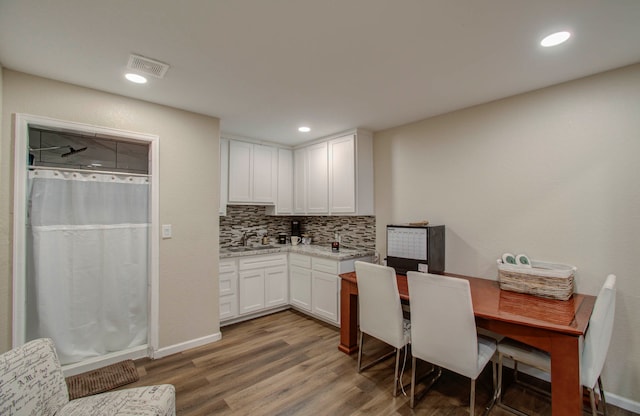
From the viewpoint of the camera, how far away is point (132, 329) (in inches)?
104

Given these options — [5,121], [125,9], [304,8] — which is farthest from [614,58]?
[5,121]

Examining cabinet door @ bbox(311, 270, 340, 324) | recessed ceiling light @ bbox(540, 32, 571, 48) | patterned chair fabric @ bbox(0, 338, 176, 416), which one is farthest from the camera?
cabinet door @ bbox(311, 270, 340, 324)

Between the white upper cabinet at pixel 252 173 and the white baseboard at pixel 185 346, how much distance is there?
1616 millimetres

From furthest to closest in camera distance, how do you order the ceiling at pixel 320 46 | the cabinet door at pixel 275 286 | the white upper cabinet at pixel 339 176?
the cabinet door at pixel 275 286, the white upper cabinet at pixel 339 176, the ceiling at pixel 320 46

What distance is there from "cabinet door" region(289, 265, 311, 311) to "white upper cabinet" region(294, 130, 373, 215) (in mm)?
832

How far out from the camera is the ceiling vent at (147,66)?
75.3 inches

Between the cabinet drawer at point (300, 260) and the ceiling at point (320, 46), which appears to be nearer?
the ceiling at point (320, 46)

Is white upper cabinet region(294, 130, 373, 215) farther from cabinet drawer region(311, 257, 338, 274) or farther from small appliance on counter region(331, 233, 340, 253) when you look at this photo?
cabinet drawer region(311, 257, 338, 274)

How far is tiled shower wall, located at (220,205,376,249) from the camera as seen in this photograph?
3.81m

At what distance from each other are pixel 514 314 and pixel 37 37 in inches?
131

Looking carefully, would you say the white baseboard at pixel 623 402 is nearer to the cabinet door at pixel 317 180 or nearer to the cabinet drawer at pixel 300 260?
the cabinet drawer at pixel 300 260

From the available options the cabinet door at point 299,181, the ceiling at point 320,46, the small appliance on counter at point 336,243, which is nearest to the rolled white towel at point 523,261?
the ceiling at point 320,46

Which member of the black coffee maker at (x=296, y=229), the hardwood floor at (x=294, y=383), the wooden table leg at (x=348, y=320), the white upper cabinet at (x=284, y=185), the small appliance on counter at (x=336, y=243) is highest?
the white upper cabinet at (x=284, y=185)

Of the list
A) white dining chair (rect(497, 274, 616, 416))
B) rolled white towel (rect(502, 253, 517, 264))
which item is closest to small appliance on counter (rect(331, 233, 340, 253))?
rolled white towel (rect(502, 253, 517, 264))
